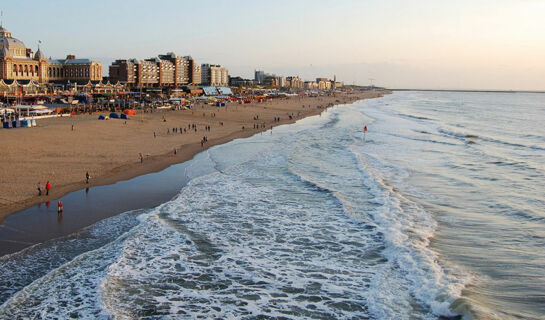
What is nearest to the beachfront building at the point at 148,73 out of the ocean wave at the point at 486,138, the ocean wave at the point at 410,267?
the ocean wave at the point at 486,138

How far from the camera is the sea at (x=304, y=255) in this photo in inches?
416

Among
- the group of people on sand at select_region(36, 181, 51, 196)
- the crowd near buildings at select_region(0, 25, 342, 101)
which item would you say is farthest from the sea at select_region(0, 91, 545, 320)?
the crowd near buildings at select_region(0, 25, 342, 101)

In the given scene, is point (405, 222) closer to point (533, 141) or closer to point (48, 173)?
point (48, 173)

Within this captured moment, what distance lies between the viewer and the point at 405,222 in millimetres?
16781

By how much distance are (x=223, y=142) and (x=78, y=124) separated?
1334 centimetres

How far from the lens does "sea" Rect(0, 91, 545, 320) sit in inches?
416

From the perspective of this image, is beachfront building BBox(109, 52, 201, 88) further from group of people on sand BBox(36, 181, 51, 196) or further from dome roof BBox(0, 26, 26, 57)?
group of people on sand BBox(36, 181, 51, 196)

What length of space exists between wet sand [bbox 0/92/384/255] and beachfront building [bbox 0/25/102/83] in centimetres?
4904

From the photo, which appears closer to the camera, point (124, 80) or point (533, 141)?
point (533, 141)

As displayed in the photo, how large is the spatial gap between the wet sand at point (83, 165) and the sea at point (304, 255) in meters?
1.21

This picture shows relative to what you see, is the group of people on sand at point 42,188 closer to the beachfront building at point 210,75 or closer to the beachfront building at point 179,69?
the beachfront building at point 179,69

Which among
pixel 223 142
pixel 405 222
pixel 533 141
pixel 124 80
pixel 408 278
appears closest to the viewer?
pixel 408 278

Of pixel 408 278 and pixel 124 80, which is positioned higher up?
pixel 124 80

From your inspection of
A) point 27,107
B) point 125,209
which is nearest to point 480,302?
point 125,209
